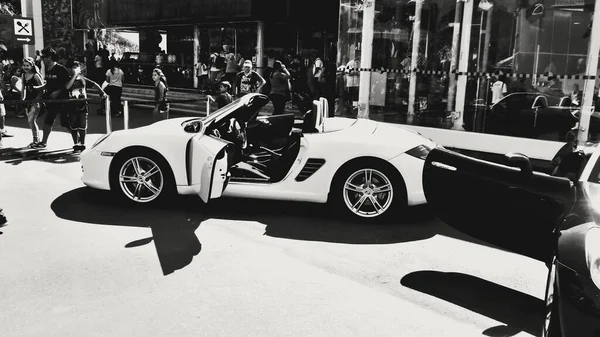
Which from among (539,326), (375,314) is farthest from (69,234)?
(539,326)

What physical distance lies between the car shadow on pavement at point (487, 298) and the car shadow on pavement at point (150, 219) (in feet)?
6.62

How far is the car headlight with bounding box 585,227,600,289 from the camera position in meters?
2.86

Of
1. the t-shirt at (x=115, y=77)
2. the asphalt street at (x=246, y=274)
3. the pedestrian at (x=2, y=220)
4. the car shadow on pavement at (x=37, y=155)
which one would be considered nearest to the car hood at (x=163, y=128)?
the asphalt street at (x=246, y=274)

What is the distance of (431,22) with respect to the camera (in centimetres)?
1056

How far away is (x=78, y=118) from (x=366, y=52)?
5661 millimetres

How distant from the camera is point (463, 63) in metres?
10.2

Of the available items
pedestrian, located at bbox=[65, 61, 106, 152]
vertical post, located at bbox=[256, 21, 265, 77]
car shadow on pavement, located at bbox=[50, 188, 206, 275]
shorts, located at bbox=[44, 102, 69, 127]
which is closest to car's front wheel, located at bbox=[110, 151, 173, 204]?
car shadow on pavement, located at bbox=[50, 188, 206, 275]

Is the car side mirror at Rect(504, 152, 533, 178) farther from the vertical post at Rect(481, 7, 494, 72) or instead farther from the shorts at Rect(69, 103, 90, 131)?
the shorts at Rect(69, 103, 90, 131)

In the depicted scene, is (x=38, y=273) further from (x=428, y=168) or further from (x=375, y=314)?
(x=428, y=168)

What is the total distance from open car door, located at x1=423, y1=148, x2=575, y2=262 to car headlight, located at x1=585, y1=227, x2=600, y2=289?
918 millimetres

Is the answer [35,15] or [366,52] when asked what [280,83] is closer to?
[366,52]

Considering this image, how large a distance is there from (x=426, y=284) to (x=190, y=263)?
2020 mm

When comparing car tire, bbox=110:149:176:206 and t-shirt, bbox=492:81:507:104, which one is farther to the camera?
t-shirt, bbox=492:81:507:104

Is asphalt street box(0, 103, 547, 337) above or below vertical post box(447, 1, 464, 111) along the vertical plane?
below
